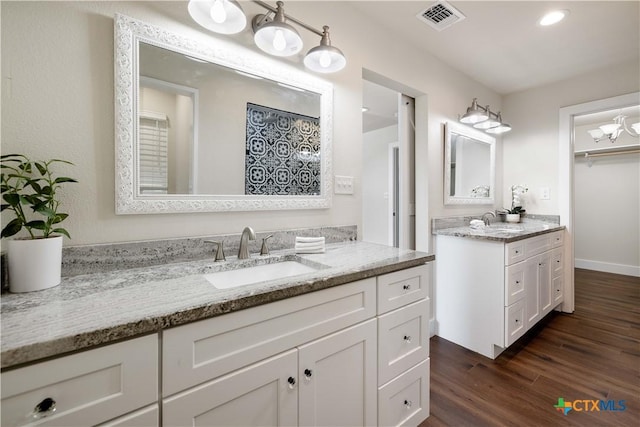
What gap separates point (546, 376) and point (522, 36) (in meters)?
2.38

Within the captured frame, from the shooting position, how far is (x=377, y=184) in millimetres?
4762

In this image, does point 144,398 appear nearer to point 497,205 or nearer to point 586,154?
point 497,205

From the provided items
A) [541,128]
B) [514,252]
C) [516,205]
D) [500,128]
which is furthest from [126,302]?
[541,128]

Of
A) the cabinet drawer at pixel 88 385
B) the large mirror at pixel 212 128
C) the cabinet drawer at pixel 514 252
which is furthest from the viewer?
the cabinet drawer at pixel 514 252

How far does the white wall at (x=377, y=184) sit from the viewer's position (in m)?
4.58

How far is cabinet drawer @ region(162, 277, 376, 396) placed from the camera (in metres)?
0.68

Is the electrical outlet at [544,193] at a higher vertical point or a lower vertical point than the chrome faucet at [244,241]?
higher

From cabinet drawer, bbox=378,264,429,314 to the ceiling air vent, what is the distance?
161 cm

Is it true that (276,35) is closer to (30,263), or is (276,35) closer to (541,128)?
(30,263)

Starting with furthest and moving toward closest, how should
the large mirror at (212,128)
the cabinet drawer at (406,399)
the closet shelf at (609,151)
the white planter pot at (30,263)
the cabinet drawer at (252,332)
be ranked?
the closet shelf at (609,151) < the cabinet drawer at (406,399) < the large mirror at (212,128) < the white planter pot at (30,263) < the cabinet drawer at (252,332)

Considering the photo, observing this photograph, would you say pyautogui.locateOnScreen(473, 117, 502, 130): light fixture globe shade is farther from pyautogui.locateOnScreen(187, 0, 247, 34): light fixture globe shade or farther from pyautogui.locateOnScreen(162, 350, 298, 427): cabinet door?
pyautogui.locateOnScreen(162, 350, 298, 427): cabinet door

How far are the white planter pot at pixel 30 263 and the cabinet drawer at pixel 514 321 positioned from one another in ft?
7.99

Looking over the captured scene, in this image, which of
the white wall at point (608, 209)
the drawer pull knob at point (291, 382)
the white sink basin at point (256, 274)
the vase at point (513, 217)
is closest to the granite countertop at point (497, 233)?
the vase at point (513, 217)

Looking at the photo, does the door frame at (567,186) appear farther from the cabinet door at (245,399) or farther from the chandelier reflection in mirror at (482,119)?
the cabinet door at (245,399)
